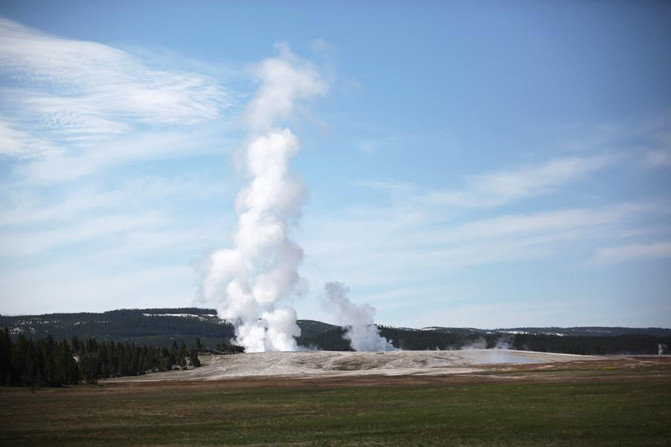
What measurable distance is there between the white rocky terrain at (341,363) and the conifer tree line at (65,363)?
25.7 ft

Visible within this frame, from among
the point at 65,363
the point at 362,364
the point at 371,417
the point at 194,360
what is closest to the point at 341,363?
the point at 362,364

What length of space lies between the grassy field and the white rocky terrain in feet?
162

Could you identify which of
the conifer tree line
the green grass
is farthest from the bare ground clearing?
the green grass

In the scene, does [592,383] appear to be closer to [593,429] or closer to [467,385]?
[467,385]

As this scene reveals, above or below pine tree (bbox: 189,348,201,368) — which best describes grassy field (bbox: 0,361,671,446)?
above

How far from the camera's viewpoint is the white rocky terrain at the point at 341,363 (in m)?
134

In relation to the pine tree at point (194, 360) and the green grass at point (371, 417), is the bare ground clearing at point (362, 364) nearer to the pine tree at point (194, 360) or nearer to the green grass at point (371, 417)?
the pine tree at point (194, 360)

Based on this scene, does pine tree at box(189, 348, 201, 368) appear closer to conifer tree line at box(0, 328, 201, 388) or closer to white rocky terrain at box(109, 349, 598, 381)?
conifer tree line at box(0, 328, 201, 388)

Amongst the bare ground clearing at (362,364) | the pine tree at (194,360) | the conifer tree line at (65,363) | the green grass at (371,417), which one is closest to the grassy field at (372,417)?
the green grass at (371,417)

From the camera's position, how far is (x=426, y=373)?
396 feet

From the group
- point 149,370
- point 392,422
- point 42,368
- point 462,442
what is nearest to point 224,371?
point 149,370

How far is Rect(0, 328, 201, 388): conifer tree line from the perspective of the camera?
114438 mm

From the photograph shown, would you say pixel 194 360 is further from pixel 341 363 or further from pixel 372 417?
pixel 372 417

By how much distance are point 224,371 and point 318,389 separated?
60.2 metres
